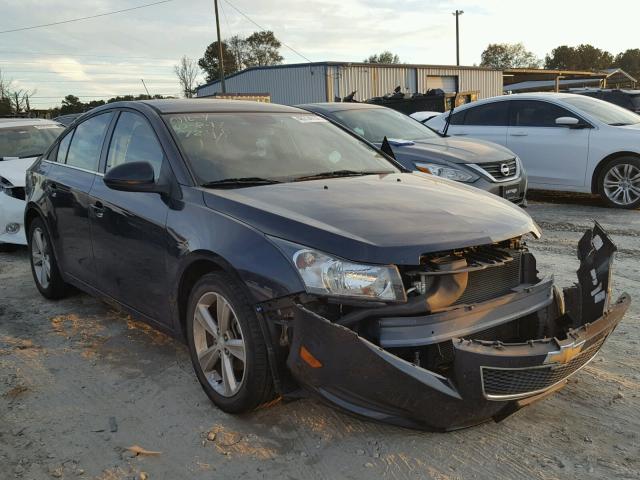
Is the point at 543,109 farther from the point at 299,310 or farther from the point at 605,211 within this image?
the point at 299,310

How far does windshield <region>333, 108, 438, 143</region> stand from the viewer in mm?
7762

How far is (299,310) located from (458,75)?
40.3 metres

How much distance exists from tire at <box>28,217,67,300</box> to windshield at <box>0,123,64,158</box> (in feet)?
10.8

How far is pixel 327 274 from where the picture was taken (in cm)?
254

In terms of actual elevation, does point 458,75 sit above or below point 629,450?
above

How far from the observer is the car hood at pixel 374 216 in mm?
2564

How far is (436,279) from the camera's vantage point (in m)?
2.62

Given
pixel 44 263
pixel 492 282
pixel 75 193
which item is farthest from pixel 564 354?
pixel 44 263

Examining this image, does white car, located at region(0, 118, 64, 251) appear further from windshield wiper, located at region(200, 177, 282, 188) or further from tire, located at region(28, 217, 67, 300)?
windshield wiper, located at region(200, 177, 282, 188)

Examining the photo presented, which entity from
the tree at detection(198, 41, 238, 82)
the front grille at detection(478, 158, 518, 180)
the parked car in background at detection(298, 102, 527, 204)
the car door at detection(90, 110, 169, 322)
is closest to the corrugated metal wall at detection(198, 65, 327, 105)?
the parked car in background at detection(298, 102, 527, 204)

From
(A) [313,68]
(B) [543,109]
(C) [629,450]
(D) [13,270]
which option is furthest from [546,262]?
(A) [313,68]

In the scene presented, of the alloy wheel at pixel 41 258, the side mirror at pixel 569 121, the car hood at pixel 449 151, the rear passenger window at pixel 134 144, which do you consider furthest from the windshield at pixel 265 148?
the side mirror at pixel 569 121

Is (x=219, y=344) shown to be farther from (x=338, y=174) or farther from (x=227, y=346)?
(x=338, y=174)

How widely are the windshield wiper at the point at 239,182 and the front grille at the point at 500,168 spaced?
4.25 metres
